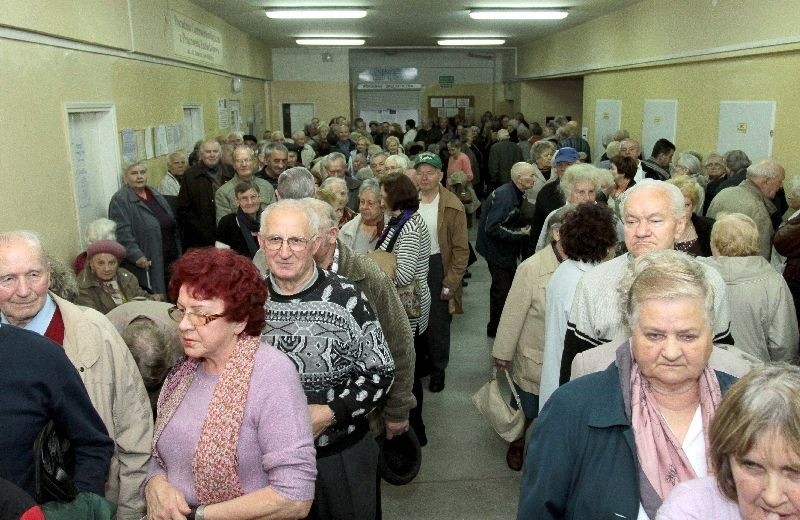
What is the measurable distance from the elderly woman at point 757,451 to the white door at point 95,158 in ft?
17.1

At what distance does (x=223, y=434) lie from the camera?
1.86 metres

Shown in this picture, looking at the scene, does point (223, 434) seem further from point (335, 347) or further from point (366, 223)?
point (366, 223)

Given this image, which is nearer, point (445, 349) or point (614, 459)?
point (614, 459)

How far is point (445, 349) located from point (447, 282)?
1.78 feet

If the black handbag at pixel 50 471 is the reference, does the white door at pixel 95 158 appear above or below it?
above

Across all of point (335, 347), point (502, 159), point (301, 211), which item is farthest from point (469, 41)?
point (335, 347)

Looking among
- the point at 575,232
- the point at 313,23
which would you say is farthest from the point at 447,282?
the point at 313,23

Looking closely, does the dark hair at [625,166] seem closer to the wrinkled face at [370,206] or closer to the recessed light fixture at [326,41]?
the wrinkled face at [370,206]

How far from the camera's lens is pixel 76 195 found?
5.36m

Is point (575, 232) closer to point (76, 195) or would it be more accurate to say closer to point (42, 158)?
point (42, 158)

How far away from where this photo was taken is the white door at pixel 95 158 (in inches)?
225

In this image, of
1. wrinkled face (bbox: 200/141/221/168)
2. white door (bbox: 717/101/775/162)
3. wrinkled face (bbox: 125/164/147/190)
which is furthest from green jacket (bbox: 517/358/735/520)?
wrinkled face (bbox: 200/141/221/168)

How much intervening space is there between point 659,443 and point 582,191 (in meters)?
2.69

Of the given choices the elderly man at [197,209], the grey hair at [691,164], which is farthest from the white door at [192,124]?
the grey hair at [691,164]
